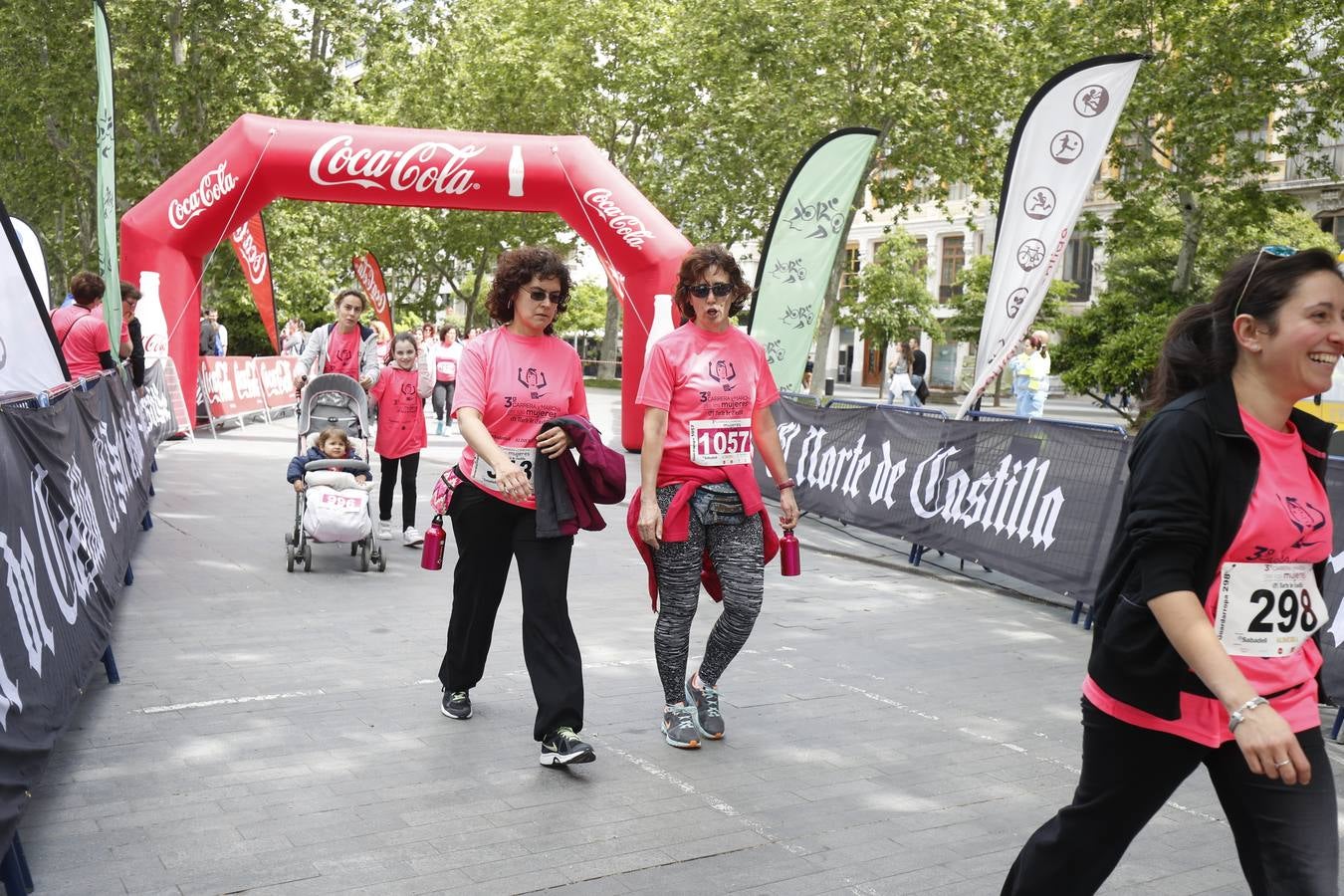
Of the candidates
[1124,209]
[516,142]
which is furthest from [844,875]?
[1124,209]

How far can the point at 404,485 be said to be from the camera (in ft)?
34.4

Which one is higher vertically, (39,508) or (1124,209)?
(1124,209)

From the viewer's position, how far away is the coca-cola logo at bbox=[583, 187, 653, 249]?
663 inches

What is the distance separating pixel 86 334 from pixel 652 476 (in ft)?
25.3

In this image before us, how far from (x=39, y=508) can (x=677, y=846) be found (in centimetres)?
250

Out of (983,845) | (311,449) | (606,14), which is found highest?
(606,14)

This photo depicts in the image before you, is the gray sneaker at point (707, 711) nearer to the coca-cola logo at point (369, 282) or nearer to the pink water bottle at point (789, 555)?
the pink water bottle at point (789, 555)

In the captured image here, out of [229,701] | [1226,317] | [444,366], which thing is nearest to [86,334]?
[229,701]

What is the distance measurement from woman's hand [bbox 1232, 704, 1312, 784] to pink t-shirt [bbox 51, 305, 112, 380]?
34.3 ft

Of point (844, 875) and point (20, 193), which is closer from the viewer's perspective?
point (844, 875)

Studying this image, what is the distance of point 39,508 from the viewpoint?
15.1 ft

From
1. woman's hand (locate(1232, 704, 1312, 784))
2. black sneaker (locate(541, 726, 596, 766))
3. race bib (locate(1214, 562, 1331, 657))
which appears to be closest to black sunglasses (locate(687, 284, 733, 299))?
Answer: black sneaker (locate(541, 726, 596, 766))

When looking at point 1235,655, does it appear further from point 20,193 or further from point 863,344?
point 863,344

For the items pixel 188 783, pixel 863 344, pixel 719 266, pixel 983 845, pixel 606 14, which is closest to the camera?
pixel 983 845
